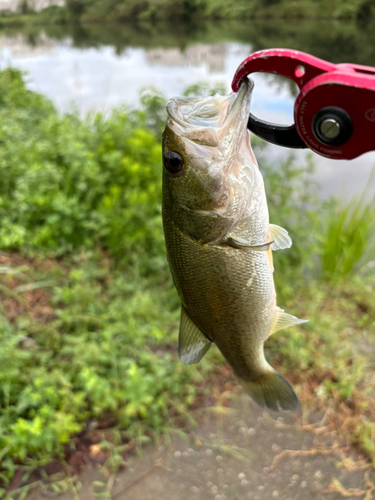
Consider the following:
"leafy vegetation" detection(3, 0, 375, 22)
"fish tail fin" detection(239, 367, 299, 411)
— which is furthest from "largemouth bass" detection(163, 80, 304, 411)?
"leafy vegetation" detection(3, 0, 375, 22)

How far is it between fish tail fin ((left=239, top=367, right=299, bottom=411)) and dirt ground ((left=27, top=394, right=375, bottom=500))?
1201 millimetres

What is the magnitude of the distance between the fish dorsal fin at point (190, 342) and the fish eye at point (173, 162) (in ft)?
1.44

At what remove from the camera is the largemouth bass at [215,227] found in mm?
1075

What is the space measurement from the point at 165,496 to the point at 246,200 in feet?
6.26

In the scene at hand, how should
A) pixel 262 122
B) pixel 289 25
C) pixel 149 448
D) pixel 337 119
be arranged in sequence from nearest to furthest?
pixel 337 119 < pixel 262 122 < pixel 149 448 < pixel 289 25

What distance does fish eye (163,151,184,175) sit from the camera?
109cm

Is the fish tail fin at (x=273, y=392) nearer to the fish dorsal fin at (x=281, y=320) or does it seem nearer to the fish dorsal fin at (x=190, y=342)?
the fish dorsal fin at (x=281, y=320)

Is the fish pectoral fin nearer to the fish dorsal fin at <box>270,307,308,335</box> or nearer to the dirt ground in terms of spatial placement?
the fish dorsal fin at <box>270,307,308,335</box>

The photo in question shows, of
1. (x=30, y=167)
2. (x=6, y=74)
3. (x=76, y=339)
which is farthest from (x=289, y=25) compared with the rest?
(x=76, y=339)

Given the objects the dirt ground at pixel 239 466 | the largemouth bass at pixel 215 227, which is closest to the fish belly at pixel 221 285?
the largemouth bass at pixel 215 227

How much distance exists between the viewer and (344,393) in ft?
8.63

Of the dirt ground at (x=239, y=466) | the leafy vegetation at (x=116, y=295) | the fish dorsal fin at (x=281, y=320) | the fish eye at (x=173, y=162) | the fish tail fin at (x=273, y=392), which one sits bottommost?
the dirt ground at (x=239, y=466)

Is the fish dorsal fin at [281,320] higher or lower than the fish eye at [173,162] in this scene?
lower

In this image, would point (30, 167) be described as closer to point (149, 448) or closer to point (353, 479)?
point (149, 448)
